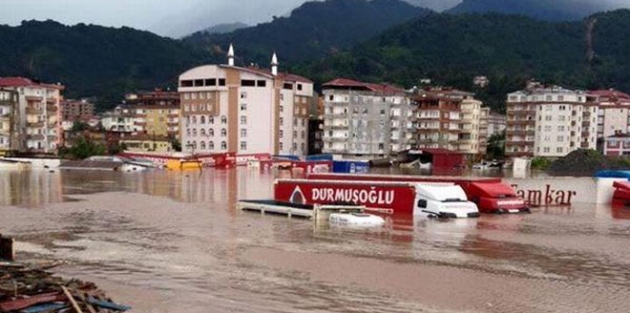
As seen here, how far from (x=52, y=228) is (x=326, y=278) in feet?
45.4

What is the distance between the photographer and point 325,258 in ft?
68.0

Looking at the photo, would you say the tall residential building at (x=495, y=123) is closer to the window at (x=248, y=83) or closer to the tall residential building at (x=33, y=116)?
the window at (x=248, y=83)

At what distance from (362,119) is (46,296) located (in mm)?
85791

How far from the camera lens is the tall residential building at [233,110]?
92.2m

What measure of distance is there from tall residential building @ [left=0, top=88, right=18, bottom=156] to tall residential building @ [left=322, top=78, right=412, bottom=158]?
1579 inches

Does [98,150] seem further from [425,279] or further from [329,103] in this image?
[425,279]

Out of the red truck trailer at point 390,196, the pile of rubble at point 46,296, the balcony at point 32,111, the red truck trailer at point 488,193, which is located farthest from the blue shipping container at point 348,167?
the pile of rubble at point 46,296

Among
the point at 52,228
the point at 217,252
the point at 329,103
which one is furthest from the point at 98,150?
the point at 217,252

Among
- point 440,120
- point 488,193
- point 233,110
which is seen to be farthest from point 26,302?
point 440,120

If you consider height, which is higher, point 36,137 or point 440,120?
point 440,120

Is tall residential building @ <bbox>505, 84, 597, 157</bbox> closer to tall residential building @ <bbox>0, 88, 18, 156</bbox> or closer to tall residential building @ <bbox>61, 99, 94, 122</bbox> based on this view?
tall residential building @ <bbox>0, 88, 18, 156</bbox>

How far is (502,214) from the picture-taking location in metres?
A: 33.9

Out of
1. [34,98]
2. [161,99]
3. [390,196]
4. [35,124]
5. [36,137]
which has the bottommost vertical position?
[390,196]

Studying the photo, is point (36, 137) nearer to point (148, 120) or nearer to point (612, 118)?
point (148, 120)
